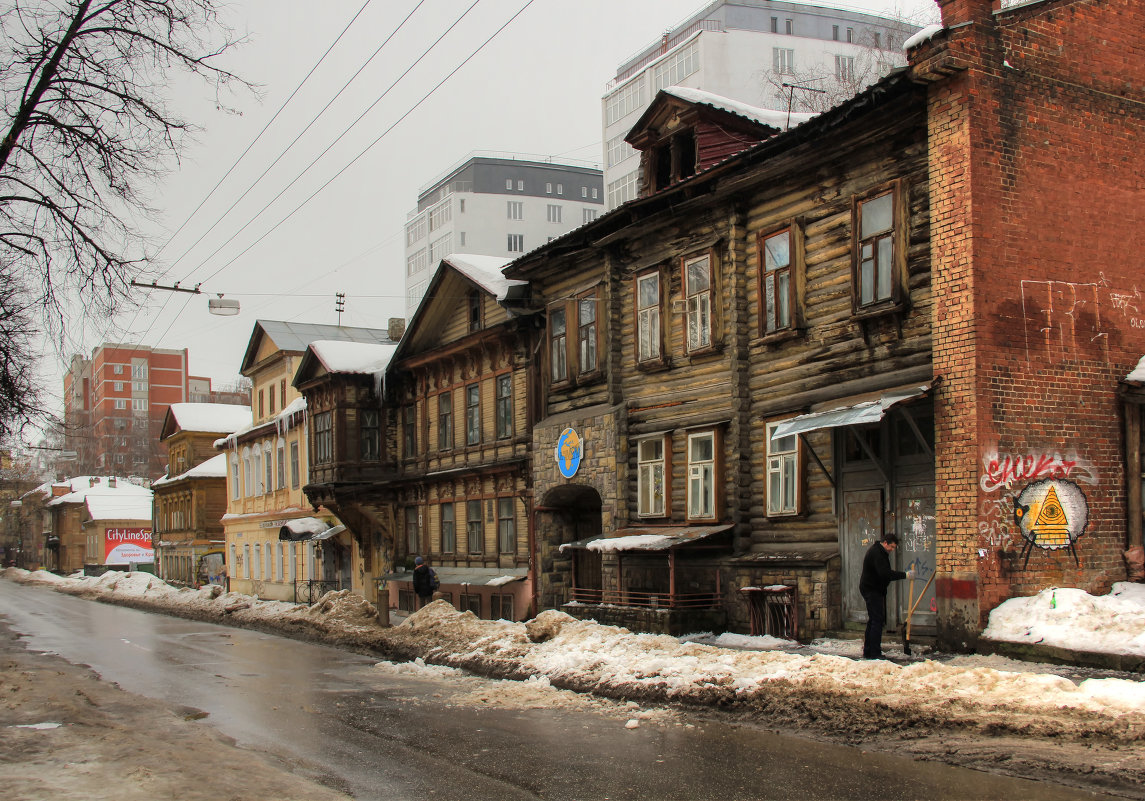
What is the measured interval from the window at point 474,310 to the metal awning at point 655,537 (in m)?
9.84

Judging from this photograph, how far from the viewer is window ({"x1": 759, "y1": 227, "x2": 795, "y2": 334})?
18516 mm

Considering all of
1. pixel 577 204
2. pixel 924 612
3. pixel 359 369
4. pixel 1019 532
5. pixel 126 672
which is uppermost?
pixel 577 204

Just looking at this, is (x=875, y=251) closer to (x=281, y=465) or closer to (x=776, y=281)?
(x=776, y=281)

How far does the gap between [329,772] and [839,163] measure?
39.8 feet

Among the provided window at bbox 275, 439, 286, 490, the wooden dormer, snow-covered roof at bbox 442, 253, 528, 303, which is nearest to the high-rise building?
window at bbox 275, 439, 286, 490

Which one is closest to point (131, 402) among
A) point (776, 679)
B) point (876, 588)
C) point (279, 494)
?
point (279, 494)

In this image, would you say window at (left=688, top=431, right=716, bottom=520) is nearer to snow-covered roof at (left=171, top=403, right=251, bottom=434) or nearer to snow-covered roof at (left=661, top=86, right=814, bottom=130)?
snow-covered roof at (left=661, top=86, right=814, bottom=130)

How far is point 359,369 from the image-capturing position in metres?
36.4

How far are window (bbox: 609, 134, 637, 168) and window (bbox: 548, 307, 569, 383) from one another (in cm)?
4875

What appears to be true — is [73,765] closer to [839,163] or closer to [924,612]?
[924,612]

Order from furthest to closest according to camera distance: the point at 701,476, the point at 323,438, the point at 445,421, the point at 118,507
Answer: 1. the point at 118,507
2. the point at 323,438
3. the point at 445,421
4. the point at 701,476

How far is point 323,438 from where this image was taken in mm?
37719

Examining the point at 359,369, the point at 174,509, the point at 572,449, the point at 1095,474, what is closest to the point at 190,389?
the point at 174,509

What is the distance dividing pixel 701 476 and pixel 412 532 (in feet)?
54.8
